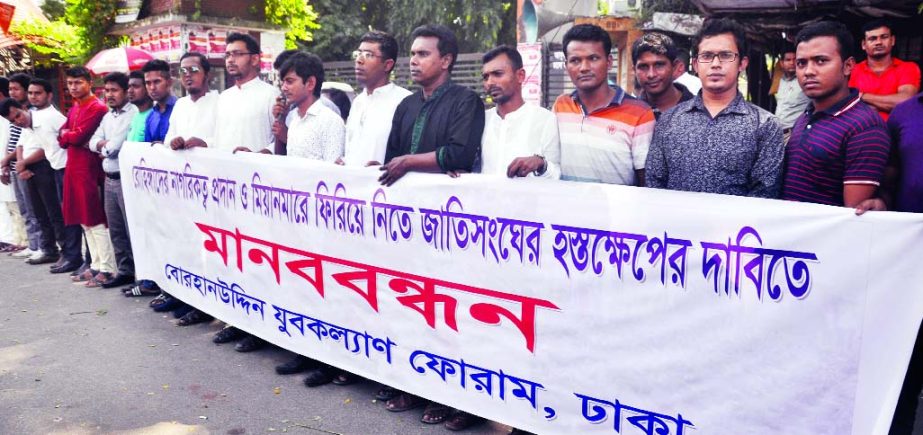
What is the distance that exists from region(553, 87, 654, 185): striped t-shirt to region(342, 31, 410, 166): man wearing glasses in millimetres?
1151

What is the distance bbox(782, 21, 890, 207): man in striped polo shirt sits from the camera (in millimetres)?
2600

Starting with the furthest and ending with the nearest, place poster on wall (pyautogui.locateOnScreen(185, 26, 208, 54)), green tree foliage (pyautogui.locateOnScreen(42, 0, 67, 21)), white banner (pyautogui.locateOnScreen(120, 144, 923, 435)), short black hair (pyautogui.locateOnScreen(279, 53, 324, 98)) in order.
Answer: green tree foliage (pyautogui.locateOnScreen(42, 0, 67, 21)) → poster on wall (pyautogui.locateOnScreen(185, 26, 208, 54)) → short black hair (pyautogui.locateOnScreen(279, 53, 324, 98)) → white banner (pyautogui.locateOnScreen(120, 144, 923, 435))

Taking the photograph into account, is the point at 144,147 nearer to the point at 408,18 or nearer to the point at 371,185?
the point at 371,185

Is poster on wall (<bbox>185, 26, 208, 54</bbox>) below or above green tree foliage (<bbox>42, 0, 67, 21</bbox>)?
below

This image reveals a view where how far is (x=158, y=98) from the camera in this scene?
19.6 ft

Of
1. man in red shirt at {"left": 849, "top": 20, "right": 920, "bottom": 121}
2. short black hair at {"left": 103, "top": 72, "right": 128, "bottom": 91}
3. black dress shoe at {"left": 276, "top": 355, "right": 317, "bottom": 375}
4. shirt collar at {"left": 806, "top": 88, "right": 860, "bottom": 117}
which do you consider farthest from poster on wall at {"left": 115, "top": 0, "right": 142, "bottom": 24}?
shirt collar at {"left": 806, "top": 88, "right": 860, "bottom": 117}

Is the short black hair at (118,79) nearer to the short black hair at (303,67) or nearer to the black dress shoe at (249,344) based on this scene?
the short black hair at (303,67)

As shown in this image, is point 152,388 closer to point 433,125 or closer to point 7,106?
point 433,125

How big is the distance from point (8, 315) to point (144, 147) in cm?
168

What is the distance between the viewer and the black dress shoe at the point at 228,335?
489cm

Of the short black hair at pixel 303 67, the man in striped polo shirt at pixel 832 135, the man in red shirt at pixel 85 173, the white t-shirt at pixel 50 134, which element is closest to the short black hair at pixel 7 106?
the white t-shirt at pixel 50 134

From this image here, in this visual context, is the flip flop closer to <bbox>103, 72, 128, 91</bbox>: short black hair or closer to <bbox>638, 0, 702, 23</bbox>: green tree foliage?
<bbox>103, 72, 128, 91</bbox>: short black hair

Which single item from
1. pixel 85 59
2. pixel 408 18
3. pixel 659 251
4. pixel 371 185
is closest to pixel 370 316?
pixel 371 185

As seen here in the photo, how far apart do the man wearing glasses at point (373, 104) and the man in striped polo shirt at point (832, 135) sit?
2193 mm
